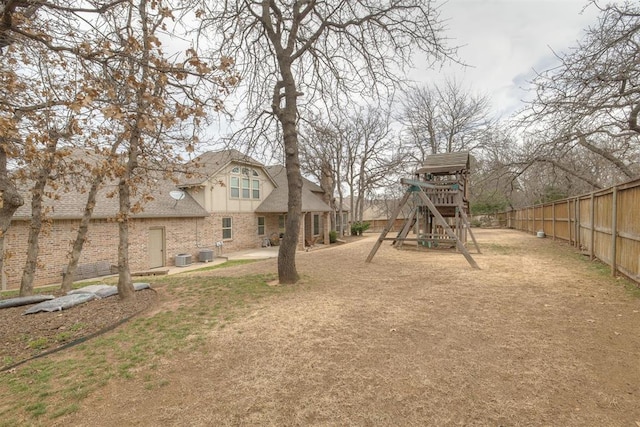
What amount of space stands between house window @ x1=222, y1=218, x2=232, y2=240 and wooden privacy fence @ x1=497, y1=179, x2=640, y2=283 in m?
16.1

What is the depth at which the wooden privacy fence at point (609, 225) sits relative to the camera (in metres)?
5.64

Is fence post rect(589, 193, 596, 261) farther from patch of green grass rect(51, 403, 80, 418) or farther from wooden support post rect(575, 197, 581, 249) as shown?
patch of green grass rect(51, 403, 80, 418)

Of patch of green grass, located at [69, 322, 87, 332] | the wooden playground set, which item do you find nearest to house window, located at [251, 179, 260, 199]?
the wooden playground set

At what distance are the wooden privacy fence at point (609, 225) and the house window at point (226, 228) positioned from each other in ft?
53.0

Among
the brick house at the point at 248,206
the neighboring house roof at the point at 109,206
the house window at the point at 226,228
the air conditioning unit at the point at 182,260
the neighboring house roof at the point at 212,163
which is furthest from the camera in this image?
the house window at the point at 226,228

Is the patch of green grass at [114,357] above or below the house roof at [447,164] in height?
below

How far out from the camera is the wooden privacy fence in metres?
5.64

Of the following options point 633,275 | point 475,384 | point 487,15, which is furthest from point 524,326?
point 487,15

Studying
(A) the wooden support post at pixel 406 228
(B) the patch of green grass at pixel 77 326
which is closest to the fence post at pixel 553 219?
(A) the wooden support post at pixel 406 228

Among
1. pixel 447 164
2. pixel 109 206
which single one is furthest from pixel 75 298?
pixel 447 164

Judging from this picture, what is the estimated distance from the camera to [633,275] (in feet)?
18.2

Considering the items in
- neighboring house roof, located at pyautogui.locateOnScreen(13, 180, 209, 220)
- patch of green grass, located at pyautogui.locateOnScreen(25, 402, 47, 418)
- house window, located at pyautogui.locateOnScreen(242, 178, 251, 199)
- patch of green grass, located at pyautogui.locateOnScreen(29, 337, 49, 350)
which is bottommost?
patch of green grass, located at pyautogui.locateOnScreen(29, 337, 49, 350)

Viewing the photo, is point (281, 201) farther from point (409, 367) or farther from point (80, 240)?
point (409, 367)

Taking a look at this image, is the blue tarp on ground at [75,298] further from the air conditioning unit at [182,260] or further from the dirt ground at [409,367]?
the air conditioning unit at [182,260]
